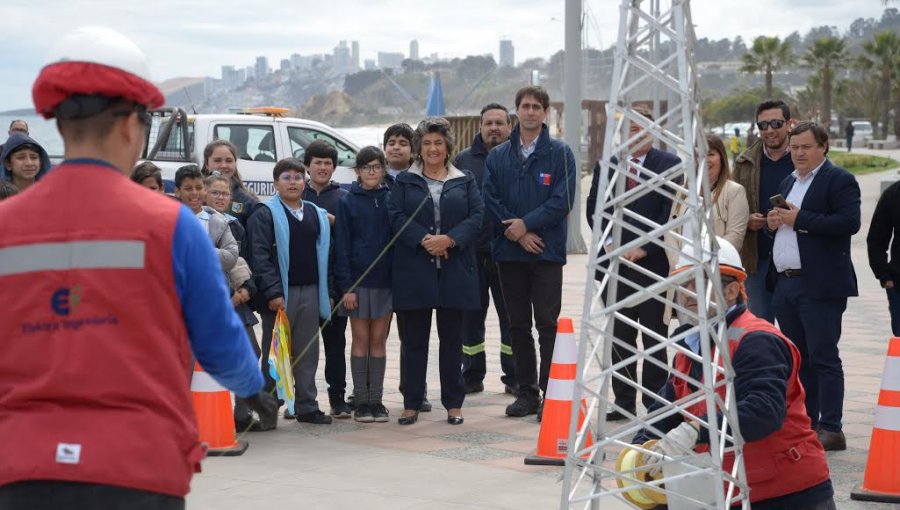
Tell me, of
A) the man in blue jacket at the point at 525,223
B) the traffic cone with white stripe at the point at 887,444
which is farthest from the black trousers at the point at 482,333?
the traffic cone with white stripe at the point at 887,444

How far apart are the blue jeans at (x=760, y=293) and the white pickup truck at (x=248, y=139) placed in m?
10.8

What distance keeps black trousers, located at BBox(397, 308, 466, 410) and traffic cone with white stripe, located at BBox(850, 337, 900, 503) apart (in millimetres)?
2965

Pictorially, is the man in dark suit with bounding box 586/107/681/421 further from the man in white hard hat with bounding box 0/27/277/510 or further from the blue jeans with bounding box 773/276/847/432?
the man in white hard hat with bounding box 0/27/277/510

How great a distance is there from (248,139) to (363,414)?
431 inches

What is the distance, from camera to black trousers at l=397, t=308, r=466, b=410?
885cm

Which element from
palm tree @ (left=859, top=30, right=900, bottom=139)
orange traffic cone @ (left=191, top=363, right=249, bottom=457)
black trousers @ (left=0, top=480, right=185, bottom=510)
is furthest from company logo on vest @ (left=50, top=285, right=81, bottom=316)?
palm tree @ (left=859, top=30, right=900, bottom=139)

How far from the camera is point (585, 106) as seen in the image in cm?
3759

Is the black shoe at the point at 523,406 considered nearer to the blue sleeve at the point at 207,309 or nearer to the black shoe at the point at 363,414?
the black shoe at the point at 363,414

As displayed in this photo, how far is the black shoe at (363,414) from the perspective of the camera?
9.04 m

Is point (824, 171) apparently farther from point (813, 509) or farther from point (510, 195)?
point (813, 509)

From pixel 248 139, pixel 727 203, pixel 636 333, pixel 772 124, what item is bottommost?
pixel 636 333

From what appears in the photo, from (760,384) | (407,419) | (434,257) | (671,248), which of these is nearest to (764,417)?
(760,384)

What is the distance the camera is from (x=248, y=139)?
19344 millimetres

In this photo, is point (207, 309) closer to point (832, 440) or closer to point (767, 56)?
point (832, 440)
